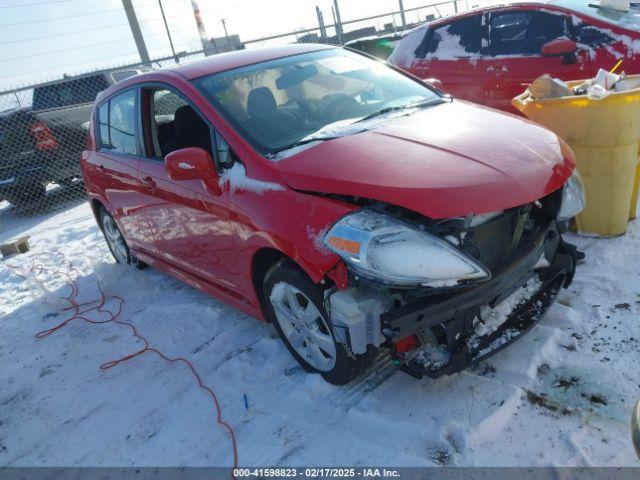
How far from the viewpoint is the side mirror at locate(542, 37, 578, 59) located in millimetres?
4941

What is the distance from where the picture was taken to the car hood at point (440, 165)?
217 centimetres

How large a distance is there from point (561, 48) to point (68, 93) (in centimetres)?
943

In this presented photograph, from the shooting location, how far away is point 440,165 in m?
2.31

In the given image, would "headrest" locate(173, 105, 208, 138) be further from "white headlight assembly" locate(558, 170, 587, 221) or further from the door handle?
"white headlight assembly" locate(558, 170, 587, 221)

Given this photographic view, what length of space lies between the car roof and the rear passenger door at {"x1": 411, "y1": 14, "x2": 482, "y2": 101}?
252 cm

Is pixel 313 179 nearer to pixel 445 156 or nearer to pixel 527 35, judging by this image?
pixel 445 156

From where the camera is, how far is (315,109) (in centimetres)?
317

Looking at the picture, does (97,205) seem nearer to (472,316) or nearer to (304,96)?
(304,96)

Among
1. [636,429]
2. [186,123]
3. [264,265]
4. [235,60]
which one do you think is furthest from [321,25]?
[636,429]

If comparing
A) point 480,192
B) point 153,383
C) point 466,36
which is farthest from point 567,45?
point 153,383

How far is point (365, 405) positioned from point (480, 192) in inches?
49.6

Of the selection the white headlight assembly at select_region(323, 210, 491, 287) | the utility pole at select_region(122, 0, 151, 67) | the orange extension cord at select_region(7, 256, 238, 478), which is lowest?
the orange extension cord at select_region(7, 256, 238, 478)

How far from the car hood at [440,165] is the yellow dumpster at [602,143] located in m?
0.97

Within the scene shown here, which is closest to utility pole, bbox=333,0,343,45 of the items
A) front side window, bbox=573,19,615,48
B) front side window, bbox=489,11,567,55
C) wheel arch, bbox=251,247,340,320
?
front side window, bbox=489,11,567,55
